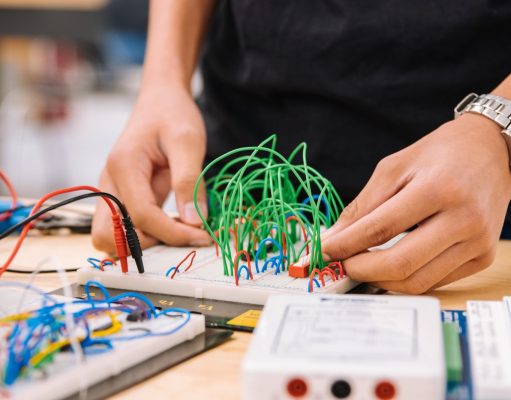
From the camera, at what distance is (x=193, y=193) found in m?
1.03

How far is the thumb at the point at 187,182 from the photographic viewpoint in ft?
3.34

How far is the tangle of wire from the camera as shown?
55 cm

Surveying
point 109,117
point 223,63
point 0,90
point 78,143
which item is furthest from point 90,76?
point 223,63

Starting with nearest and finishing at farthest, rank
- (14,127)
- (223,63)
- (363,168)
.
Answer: (363,168) < (223,63) < (14,127)

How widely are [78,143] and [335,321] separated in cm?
622

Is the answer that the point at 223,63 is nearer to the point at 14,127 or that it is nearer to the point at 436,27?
the point at 436,27

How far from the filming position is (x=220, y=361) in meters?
0.63

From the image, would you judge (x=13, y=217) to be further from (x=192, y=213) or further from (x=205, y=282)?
(x=205, y=282)

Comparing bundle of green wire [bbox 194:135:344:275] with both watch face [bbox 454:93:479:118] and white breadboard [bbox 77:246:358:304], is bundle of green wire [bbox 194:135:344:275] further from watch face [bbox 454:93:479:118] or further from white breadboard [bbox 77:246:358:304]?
watch face [bbox 454:93:479:118]

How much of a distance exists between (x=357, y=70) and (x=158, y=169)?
1.08 feet

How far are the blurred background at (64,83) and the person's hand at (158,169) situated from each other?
A: 222 cm

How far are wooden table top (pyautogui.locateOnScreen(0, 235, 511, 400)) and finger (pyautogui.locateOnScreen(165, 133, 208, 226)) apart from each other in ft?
0.60

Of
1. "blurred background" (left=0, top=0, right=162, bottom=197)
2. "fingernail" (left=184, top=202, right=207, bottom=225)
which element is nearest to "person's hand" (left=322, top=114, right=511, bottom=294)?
"fingernail" (left=184, top=202, right=207, bottom=225)

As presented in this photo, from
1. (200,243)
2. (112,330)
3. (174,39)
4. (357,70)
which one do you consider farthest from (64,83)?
(112,330)
